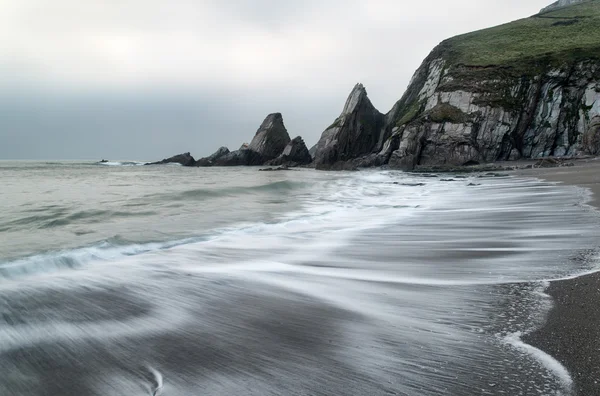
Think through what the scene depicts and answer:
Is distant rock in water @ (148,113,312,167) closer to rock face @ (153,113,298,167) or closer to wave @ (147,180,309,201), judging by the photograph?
rock face @ (153,113,298,167)

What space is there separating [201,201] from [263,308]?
11079 mm

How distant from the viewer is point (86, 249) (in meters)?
6.13

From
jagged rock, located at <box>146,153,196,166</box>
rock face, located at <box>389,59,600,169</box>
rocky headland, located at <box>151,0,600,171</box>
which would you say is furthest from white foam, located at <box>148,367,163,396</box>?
jagged rock, located at <box>146,153,196,166</box>

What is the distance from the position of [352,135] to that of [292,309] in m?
48.8

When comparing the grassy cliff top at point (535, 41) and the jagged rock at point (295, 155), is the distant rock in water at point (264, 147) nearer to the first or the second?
the jagged rock at point (295, 155)

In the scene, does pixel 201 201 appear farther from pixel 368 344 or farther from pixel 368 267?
pixel 368 344

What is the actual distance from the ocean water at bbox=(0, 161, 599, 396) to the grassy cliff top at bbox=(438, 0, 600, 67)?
131 ft

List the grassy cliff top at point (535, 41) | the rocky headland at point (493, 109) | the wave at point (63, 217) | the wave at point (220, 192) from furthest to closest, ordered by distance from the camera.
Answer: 1. the grassy cliff top at point (535, 41)
2. the rocky headland at point (493, 109)
3. the wave at point (220, 192)
4. the wave at point (63, 217)

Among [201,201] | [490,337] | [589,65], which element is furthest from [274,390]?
[589,65]

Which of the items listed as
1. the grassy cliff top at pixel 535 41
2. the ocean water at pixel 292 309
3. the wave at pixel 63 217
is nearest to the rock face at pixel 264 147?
the grassy cliff top at pixel 535 41

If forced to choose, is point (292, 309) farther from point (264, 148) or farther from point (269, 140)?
point (269, 140)

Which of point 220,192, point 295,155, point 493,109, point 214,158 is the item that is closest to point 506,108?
point 493,109

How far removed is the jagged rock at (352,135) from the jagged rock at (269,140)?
16.6 m

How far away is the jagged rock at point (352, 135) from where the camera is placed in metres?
49.6
